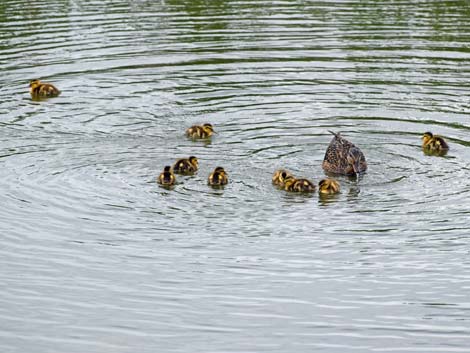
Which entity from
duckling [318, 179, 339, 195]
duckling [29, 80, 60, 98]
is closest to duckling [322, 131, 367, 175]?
duckling [318, 179, 339, 195]

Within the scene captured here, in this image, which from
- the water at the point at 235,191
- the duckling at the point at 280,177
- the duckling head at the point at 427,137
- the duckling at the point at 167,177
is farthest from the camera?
the duckling head at the point at 427,137

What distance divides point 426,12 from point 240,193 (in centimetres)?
1037

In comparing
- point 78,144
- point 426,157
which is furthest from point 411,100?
point 78,144

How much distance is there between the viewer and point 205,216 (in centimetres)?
1127

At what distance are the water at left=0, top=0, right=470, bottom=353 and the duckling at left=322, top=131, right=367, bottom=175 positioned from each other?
146mm

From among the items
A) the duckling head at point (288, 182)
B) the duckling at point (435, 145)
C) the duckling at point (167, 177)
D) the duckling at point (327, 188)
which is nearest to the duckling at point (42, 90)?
the duckling at point (167, 177)

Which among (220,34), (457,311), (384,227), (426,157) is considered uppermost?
(220,34)

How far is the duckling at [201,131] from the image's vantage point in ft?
46.3

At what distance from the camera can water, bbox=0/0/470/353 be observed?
8.96 metres

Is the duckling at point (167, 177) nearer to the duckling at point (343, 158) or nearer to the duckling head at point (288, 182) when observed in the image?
the duckling head at point (288, 182)

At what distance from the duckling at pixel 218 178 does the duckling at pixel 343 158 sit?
1.25 metres

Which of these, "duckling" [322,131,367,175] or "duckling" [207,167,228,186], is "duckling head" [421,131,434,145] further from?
"duckling" [207,167,228,186]

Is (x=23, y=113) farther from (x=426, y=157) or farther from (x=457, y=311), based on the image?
(x=457, y=311)

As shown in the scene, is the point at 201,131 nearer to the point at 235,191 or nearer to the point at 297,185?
the point at 235,191
